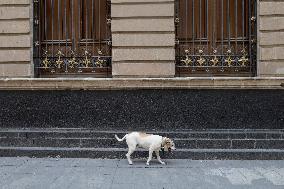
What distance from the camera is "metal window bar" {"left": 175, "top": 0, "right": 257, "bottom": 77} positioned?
1005 cm

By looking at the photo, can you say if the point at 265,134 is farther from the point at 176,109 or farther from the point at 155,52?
the point at 155,52

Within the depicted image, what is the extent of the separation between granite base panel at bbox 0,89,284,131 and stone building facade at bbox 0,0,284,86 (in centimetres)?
44

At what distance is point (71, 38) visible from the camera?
408 inches

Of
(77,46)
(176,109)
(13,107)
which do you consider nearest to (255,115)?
(176,109)

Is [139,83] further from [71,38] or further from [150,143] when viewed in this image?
[71,38]

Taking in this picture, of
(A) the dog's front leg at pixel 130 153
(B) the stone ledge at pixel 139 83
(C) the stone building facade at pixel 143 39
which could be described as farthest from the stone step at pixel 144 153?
(C) the stone building facade at pixel 143 39

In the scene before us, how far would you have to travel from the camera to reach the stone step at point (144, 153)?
884 cm

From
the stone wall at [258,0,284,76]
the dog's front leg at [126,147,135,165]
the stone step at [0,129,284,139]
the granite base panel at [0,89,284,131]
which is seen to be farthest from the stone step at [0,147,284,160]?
the stone wall at [258,0,284,76]

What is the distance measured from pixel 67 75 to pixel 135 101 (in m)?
2.09

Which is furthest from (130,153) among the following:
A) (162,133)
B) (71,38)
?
(71,38)

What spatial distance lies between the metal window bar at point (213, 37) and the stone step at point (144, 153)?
225cm

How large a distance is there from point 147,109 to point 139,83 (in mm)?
712

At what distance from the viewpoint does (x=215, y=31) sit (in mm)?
10125

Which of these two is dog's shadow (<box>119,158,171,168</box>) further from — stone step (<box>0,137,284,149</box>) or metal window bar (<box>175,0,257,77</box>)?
metal window bar (<box>175,0,257,77</box>)
